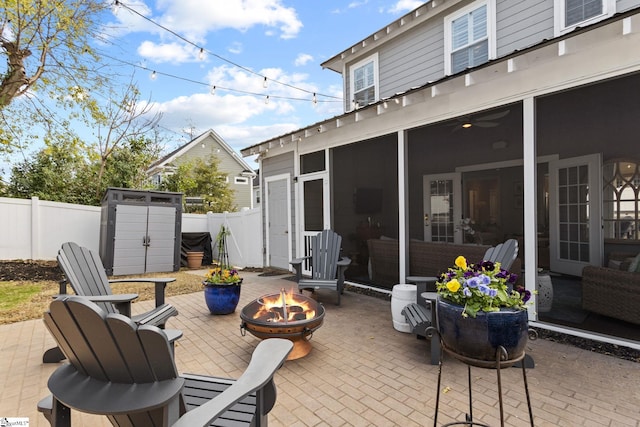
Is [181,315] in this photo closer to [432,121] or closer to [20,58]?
[432,121]

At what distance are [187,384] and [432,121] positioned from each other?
4.06 metres

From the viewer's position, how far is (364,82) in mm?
8344

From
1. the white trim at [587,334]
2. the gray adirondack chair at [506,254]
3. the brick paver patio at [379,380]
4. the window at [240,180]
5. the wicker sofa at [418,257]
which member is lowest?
the brick paver patio at [379,380]

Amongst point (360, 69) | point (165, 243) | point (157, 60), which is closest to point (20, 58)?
point (157, 60)

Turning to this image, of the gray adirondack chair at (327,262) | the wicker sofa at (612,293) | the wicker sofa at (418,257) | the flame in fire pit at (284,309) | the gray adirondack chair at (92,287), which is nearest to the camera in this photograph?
the gray adirondack chair at (92,287)

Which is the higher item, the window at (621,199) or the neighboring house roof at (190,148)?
the neighboring house roof at (190,148)

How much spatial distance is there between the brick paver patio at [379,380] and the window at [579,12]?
15.7ft

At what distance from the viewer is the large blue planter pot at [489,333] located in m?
1.38

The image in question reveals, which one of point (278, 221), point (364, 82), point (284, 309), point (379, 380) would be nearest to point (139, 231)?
point (278, 221)

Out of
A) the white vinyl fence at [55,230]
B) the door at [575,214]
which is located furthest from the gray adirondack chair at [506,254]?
the white vinyl fence at [55,230]

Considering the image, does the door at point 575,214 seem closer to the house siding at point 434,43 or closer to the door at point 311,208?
the house siding at point 434,43

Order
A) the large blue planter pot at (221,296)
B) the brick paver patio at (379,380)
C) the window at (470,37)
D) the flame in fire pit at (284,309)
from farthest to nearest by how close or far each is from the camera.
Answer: the window at (470,37)
the large blue planter pot at (221,296)
the flame in fire pit at (284,309)
the brick paver patio at (379,380)

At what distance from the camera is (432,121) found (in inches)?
170

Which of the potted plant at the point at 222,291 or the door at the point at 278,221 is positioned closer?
the potted plant at the point at 222,291
